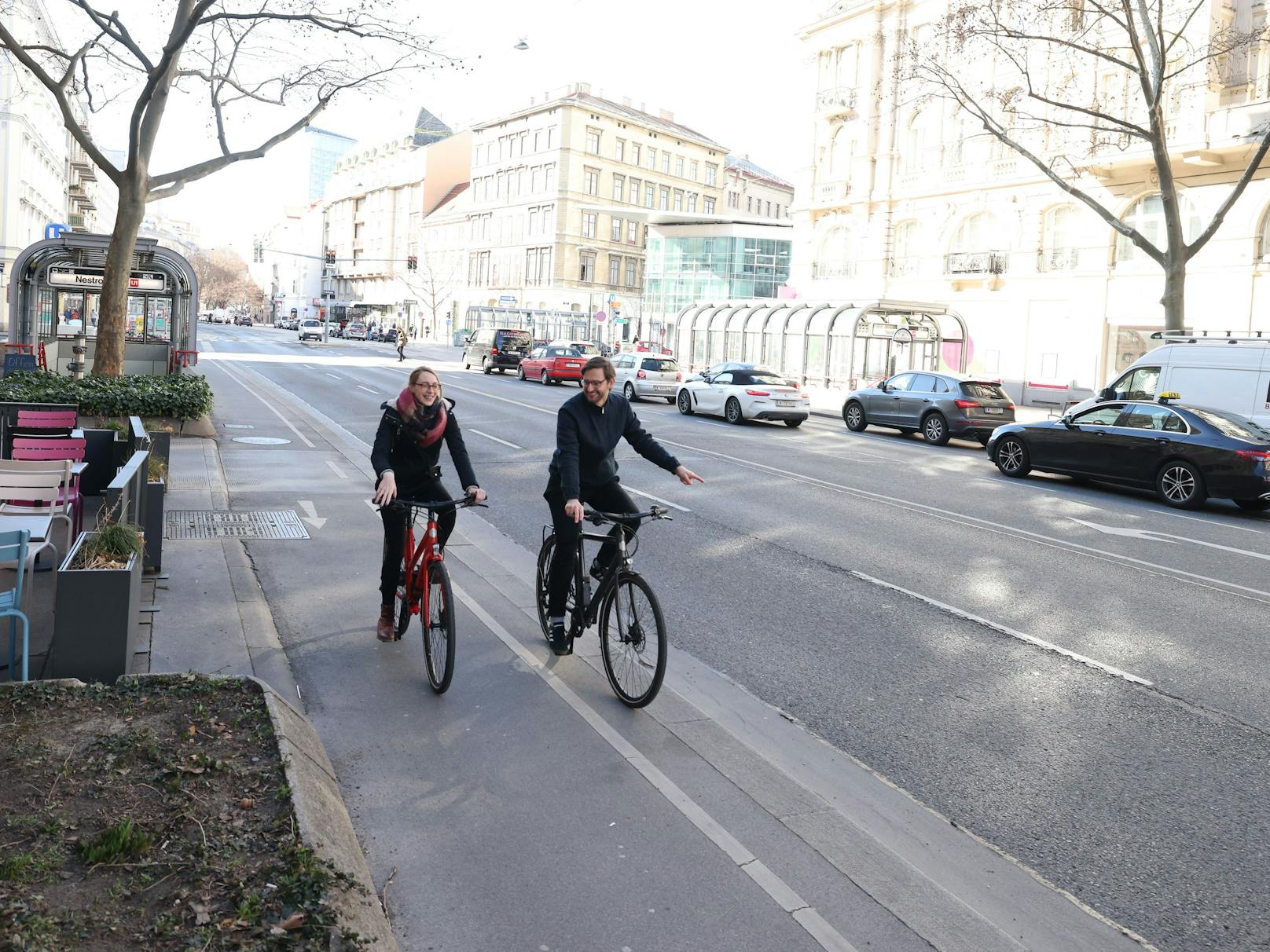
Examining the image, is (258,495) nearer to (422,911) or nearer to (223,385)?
(422,911)

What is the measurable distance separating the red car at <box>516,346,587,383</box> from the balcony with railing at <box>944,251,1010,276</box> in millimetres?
13924

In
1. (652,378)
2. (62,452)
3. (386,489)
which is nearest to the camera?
(386,489)

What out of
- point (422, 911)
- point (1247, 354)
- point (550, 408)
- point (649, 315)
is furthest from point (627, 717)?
point (649, 315)

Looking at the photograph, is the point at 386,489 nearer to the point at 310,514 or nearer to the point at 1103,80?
the point at 310,514

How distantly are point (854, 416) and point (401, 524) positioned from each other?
2068 centimetres

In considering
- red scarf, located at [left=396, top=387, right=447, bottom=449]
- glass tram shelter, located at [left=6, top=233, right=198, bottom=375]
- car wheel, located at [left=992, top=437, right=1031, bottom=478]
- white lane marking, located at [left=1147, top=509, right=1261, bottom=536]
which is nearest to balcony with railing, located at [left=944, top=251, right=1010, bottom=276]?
car wheel, located at [left=992, top=437, right=1031, bottom=478]

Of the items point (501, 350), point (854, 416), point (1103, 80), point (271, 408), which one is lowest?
point (271, 408)

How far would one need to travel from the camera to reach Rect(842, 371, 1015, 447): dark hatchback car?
2333 cm

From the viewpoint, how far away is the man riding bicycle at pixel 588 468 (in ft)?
20.2

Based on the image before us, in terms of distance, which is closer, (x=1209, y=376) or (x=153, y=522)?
(x=153, y=522)

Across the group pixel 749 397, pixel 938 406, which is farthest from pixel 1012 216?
pixel 749 397

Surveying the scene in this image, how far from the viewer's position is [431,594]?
6.09 meters

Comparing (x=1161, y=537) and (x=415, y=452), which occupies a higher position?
(x=415, y=452)

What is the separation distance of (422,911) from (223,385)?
92.3ft
